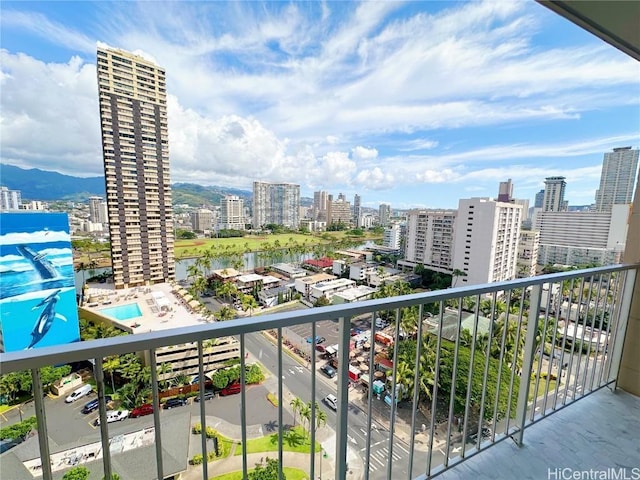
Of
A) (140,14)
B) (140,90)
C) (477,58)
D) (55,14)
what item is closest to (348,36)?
(477,58)

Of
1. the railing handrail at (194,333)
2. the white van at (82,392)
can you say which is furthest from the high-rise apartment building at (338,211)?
the white van at (82,392)

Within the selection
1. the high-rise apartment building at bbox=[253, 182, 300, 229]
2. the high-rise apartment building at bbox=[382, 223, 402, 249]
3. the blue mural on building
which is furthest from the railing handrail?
the high-rise apartment building at bbox=[382, 223, 402, 249]

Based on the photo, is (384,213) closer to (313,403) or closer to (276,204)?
(276,204)

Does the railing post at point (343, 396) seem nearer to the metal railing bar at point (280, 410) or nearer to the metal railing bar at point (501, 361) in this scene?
the metal railing bar at point (280, 410)

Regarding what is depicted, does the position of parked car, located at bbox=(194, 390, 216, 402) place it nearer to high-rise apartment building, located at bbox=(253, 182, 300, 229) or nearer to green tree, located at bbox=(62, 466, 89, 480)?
green tree, located at bbox=(62, 466, 89, 480)

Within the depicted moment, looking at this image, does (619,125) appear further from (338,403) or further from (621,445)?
(338,403)
